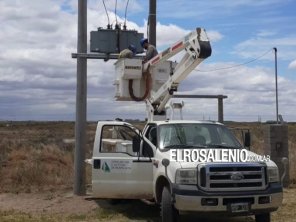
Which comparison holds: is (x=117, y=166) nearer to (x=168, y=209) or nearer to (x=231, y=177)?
(x=168, y=209)

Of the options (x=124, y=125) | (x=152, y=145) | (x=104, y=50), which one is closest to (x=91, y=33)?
(x=104, y=50)

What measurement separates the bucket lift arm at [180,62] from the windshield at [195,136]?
139 cm

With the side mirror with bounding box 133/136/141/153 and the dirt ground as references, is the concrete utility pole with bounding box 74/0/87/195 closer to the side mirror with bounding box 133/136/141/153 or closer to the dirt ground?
the dirt ground

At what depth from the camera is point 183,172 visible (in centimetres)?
959

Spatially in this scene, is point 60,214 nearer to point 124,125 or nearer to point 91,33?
point 124,125

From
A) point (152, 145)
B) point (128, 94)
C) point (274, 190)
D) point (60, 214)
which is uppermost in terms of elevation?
point (128, 94)

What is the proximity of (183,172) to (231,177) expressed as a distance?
0.83 metres

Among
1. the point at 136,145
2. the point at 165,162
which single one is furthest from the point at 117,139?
the point at 165,162

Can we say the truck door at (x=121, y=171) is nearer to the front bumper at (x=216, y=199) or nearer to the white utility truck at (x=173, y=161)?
the white utility truck at (x=173, y=161)

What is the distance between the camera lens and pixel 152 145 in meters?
11.2

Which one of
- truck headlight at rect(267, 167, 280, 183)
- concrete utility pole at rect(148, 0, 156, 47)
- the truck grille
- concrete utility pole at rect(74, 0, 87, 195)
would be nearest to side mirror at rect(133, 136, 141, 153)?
the truck grille

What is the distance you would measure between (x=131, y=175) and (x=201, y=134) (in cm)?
168

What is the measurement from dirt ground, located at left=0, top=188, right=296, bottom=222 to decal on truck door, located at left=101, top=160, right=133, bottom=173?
3.28 ft

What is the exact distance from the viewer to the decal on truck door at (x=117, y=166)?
37.7ft
